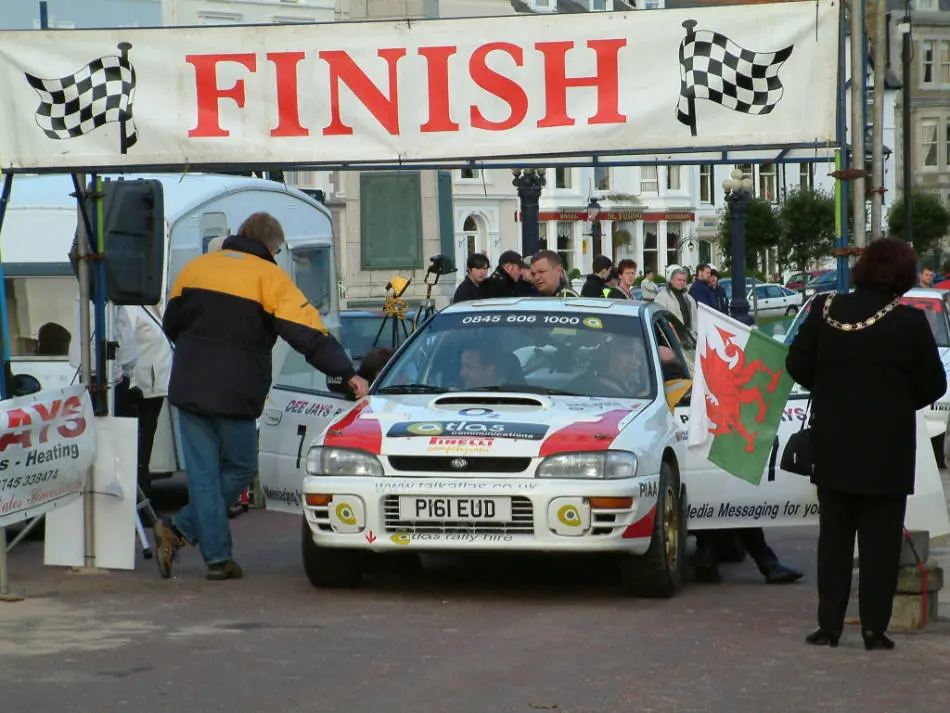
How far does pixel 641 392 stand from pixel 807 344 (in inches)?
80.6

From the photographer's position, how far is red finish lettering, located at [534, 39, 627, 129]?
974 cm

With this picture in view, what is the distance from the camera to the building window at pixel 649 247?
313 ft

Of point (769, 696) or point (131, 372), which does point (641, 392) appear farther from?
point (131, 372)

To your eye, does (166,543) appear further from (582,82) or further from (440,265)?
(440,265)

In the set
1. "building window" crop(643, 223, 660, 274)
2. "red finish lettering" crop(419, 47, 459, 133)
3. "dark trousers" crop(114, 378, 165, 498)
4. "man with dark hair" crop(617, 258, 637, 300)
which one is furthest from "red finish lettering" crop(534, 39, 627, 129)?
"building window" crop(643, 223, 660, 274)

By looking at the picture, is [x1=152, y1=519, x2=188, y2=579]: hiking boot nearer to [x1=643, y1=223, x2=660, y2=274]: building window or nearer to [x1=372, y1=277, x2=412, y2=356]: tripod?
[x1=372, y1=277, x2=412, y2=356]: tripod

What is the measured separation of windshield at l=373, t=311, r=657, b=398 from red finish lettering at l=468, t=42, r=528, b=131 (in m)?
1.18

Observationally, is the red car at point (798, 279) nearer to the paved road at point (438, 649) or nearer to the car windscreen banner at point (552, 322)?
the car windscreen banner at point (552, 322)

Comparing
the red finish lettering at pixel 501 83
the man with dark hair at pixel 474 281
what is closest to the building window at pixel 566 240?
the man with dark hair at pixel 474 281

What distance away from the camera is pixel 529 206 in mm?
30500

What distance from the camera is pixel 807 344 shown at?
788 cm

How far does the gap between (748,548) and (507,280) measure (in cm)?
543

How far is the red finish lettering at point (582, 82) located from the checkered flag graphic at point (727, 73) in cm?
37

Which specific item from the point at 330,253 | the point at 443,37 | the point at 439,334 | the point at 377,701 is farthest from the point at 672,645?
the point at 330,253
